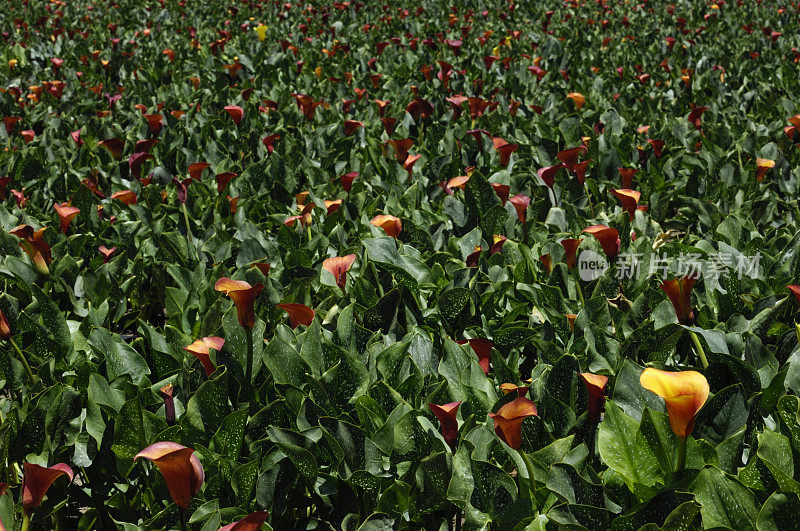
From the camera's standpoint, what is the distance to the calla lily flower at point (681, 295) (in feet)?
7.41

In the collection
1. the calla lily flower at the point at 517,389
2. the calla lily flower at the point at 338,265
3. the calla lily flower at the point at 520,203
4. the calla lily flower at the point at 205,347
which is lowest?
the calla lily flower at the point at 520,203

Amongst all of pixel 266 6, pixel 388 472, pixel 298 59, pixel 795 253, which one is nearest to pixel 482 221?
pixel 795 253

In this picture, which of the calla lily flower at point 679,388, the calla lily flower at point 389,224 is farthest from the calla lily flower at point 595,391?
the calla lily flower at point 389,224

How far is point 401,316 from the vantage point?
2486 mm

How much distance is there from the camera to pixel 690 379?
1.51m

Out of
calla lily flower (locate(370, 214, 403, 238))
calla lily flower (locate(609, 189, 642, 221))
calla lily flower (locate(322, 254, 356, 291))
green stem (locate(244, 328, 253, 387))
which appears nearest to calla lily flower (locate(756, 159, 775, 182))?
calla lily flower (locate(609, 189, 642, 221))

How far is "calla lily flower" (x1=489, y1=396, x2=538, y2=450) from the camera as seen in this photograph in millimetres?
1661

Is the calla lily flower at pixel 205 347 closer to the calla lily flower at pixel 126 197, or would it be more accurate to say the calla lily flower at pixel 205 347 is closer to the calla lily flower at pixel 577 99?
the calla lily flower at pixel 126 197

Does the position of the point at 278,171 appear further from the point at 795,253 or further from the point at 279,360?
the point at 795,253

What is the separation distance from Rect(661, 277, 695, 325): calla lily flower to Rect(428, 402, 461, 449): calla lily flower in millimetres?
865

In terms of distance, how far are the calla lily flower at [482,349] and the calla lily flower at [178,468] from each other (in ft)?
2.89

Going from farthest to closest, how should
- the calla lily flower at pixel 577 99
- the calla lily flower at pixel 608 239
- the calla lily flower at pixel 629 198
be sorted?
the calla lily flower at pixel 577 99 < the calla lily flower at pixel 629 198 < the calla lily flower at pixel 608 239

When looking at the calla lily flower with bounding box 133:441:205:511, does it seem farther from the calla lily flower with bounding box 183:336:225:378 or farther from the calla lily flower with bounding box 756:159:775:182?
the calla lily flower with bounding box 756:159:775:182

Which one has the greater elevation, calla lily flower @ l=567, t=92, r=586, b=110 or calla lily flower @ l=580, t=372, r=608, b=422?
calla lily flower @ l=580, t=372, r=608, b=422
